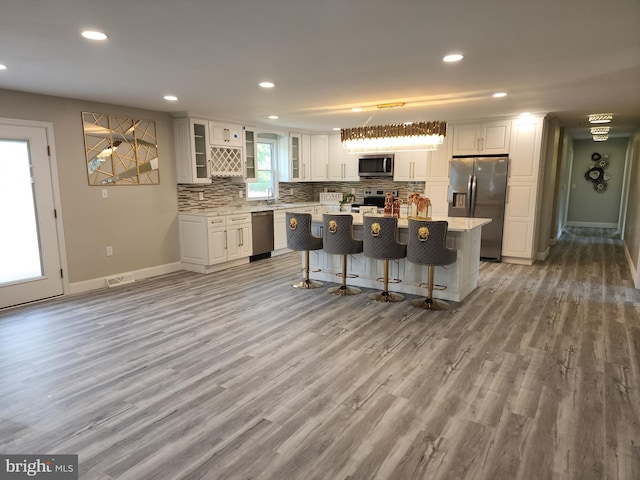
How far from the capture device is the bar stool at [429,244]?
13.4 ft

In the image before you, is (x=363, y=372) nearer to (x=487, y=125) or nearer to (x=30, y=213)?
(x=30, y=213)

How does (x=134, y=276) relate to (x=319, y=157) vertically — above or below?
below

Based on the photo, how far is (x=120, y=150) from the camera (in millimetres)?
5449

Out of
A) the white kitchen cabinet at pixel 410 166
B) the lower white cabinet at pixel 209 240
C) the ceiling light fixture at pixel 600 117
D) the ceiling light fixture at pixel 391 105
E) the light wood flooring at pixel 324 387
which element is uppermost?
the ceiling light fixture at pixel 600 117

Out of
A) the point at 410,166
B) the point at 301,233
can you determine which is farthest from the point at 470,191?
the point at 301,233

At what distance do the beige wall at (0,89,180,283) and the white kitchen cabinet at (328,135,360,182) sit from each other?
3.58 meters

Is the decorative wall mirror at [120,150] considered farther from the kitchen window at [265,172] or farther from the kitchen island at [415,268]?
the kitchen island at [415,268]

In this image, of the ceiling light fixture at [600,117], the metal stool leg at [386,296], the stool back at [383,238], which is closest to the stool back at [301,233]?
the stool back at [383,238]

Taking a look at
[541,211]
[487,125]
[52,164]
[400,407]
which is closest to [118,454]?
[400,407]

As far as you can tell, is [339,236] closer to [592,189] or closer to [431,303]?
[431,303]

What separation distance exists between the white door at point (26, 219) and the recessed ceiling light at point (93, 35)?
249 centimetres

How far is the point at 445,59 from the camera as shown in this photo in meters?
3.26

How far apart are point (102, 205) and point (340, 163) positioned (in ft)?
15.9

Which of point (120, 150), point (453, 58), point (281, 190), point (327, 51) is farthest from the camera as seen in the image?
point (281, 190)
